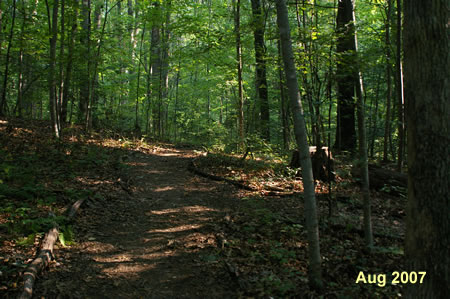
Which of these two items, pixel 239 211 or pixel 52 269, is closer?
pixel 52 269

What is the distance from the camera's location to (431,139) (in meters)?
2.59

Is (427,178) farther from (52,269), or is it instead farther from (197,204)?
(197,204)

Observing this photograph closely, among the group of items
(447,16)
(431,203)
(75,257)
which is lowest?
(75,257)

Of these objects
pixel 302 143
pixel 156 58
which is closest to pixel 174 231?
pixel 302 143

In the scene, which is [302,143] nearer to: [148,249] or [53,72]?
[148,249]

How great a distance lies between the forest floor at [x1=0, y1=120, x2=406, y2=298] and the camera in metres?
3.73

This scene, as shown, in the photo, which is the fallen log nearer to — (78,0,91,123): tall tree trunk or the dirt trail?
the dirt trail

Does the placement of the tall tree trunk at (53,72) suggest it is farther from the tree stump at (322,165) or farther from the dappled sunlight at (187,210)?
the tree stump at (322,165)

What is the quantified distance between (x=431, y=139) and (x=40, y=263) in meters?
4.58

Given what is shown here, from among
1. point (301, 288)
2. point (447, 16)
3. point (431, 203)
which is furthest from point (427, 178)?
point (301, 288)

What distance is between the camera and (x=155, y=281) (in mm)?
3883

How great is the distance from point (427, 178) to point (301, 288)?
205 centimetres

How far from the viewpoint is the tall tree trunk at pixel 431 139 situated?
2576 mm

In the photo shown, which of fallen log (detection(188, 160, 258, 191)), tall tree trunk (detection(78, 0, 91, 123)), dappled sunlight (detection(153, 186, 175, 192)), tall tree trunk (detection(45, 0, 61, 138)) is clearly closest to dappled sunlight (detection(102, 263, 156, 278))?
dappled sunlight (detection(153, 186, 175, 192))
